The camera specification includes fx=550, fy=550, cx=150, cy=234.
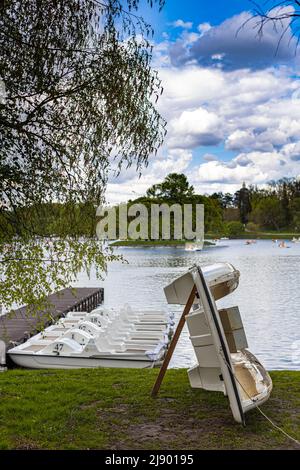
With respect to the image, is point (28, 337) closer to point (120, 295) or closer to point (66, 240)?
point (66, 240)

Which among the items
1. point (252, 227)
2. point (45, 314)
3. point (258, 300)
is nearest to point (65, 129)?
point (45, 314)

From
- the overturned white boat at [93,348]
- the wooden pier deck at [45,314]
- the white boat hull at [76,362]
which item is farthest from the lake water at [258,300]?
the wooden pier deck at [45,314]

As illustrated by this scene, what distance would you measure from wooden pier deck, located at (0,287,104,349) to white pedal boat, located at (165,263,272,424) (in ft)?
7.26

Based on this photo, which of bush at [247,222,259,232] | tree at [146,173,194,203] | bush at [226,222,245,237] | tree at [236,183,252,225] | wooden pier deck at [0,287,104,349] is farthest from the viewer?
tree at [236,183,252,225]

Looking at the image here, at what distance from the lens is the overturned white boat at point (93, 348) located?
55.6 ft

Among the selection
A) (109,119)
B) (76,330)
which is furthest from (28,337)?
(109,119)

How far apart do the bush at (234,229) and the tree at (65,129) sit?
439 ft

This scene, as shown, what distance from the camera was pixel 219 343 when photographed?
23.6ft

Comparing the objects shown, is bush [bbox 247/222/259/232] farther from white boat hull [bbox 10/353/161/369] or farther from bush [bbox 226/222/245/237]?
white boat hull [bbox 10/353/161/369]

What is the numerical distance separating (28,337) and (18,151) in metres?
12.8

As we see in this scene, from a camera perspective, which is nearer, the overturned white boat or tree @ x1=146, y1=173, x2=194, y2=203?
Result: the overturned white boat

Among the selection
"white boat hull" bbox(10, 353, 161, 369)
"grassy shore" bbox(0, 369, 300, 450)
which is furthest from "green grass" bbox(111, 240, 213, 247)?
"grassy shore" bbox(0, 369, 300, 450)

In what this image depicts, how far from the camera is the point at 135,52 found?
8508 mm

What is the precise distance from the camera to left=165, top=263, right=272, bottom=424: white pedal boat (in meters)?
7.21
